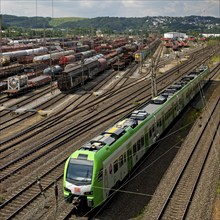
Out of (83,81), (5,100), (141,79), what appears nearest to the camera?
(5,100)

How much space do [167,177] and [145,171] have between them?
1612mm

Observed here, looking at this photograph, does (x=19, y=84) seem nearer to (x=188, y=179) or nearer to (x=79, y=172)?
(x=188, y=179)

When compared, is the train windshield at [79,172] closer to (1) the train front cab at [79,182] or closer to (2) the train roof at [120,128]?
(1) the train front cab at [79,182]

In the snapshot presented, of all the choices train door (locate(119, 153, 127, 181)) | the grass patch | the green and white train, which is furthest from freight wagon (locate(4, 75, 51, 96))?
train door (locate(119, 153, 127, 181))

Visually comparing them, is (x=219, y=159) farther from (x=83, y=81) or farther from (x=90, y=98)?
(x=83, y=81)

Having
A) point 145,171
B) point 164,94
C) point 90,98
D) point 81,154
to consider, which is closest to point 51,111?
point 90,98

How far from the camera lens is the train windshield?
52.9ft

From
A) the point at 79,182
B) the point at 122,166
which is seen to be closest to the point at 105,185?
the point at 79,182

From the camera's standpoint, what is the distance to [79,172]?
53.9ft

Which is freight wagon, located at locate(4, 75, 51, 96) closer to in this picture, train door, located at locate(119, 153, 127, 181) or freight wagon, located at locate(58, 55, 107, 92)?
freight wagon, located at locate(58, 55, 107, 92)

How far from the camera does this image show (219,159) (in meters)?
23.9

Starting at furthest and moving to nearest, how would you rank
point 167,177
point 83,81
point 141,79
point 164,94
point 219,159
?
1. point 141,79
2. point 83,81
3. point 164,94
4. point 219,159
5. point 167,177

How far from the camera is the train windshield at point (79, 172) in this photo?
52.9 ft

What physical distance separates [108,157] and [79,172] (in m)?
1.84
